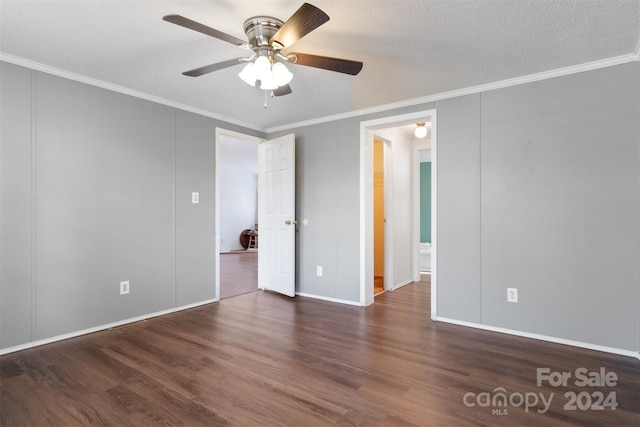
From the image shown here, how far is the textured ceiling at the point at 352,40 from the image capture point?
6.28 ft

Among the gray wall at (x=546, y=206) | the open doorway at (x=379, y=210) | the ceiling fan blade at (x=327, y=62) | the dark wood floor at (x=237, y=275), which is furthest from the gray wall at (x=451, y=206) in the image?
the open doorway at (x=379, y=210)

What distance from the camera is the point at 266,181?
15.0 ft

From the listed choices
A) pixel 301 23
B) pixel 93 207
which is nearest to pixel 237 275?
pixel 93 207

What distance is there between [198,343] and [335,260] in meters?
1.88

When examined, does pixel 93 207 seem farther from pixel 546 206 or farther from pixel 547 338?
pixel 547 338

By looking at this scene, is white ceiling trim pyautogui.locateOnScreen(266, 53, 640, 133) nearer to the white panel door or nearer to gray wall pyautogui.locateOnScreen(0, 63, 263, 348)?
the white panel door

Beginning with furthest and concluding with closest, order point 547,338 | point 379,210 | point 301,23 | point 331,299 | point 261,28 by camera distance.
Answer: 1. point 379,210
2. point 331,299
3. point 547,338
4. point 261,28
5. point 301,23

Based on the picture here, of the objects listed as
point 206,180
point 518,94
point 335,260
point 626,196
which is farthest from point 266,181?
point 626,196

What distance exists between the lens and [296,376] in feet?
7.12

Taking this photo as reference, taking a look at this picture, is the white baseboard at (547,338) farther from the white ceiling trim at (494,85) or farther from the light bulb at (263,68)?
the light bulb at (263,68)

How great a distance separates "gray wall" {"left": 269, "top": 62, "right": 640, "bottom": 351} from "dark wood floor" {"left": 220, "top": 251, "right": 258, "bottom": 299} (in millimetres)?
2754

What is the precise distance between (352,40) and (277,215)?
2.62 meters

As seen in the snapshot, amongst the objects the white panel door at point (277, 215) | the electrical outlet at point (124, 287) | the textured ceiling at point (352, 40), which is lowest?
the electrical outlet at point (124, 287)

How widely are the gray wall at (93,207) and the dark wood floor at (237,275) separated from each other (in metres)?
0.77
